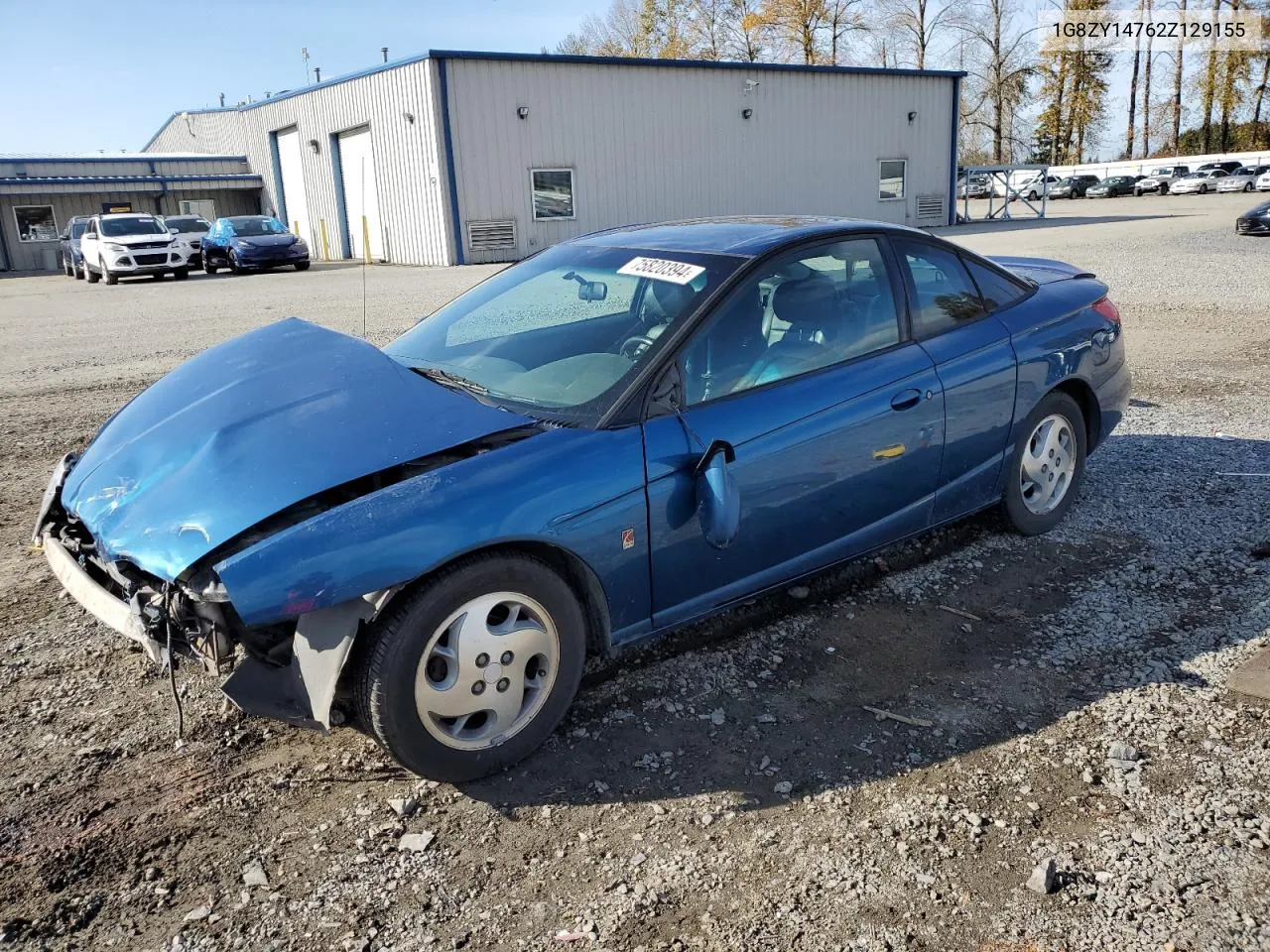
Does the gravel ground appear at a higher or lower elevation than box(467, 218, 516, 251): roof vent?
lower

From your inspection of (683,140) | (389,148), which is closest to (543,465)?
(389,148)

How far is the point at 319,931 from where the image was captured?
7.93 ft

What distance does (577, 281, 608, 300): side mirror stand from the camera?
12.5 ft

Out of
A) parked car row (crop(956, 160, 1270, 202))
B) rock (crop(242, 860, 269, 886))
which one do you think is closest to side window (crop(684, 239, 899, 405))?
rock (crop(242, 860, 269, 886))

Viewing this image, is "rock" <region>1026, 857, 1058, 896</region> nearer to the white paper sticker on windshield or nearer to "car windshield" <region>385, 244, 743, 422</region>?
"car windshield" <region>385, 244, 743, 422</region>

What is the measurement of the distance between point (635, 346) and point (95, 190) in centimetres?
3895

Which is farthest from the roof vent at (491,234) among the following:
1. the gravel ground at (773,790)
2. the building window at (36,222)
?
the gravel ground at (773,790)

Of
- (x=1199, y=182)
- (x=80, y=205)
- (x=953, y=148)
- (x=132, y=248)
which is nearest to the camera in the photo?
(x=132, y=248)

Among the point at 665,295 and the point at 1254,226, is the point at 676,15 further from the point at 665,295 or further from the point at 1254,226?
the point at 665,295

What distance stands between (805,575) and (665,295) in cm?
115

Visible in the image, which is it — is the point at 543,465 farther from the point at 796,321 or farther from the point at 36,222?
the point at 36,222

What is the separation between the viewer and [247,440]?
3070 millimetres

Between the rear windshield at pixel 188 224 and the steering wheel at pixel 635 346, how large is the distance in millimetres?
27334

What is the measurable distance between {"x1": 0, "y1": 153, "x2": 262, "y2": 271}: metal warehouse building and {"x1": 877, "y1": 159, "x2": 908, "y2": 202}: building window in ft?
72.7
